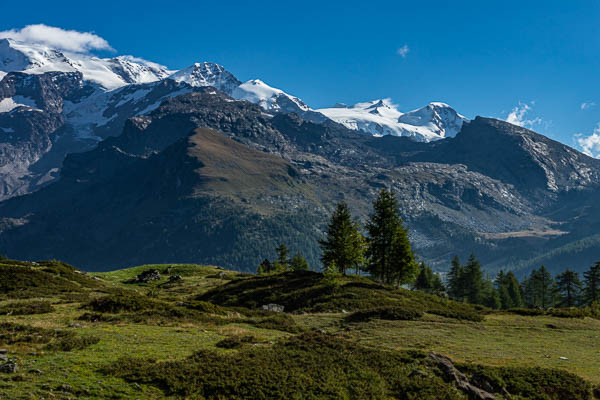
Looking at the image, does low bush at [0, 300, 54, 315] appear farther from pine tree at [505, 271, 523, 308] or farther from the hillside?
pine tree at [505, 271, 523, 308]

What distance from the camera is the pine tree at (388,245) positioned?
68.6m

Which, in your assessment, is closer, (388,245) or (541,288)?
(388,245)

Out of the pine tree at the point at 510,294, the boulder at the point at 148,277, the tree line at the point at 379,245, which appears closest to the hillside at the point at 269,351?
the tree line at the point at 379,245

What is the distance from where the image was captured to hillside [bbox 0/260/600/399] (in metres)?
18.1

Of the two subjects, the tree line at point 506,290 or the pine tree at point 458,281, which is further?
the pine tree at point 458,281

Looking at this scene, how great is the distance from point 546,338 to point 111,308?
1444 inches

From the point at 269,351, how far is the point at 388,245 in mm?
49798

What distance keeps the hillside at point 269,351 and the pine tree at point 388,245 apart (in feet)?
80.7

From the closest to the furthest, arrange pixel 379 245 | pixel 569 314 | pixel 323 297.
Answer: pixel 569 314, pixel 323 297, pixel 379 245

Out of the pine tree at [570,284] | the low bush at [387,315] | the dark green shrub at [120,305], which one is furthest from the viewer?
the pine tree at [570,284]

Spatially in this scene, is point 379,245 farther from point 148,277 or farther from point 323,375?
point 323,375

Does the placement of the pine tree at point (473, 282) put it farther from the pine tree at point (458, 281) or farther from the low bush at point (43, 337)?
the low bush at point (43, 337)

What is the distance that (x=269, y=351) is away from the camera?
23172 millimetres

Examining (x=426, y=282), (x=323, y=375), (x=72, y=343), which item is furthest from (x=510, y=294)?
(x=72, y=343)
